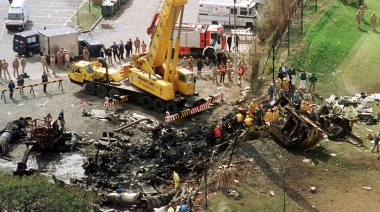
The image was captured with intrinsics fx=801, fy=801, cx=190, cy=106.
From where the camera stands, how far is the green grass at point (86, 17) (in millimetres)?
61562

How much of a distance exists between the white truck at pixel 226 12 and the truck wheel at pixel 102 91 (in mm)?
15432

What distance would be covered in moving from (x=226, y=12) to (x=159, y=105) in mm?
16926

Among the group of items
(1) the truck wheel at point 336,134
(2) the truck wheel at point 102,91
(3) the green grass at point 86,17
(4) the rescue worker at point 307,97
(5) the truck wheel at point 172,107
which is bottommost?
(1) the truck wheel at point 336,134

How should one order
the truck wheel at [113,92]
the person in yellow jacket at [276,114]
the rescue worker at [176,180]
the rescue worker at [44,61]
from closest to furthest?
the rescue worker at [176,180] → the person in yellow jacket at [276,114] → the truck wheel at [113,92] → the rescue worker at [44,61]

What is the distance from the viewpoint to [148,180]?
37844 millimetres

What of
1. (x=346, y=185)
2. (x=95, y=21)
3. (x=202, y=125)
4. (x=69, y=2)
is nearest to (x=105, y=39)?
(x=95, y=21)

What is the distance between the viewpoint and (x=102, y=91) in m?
47.9

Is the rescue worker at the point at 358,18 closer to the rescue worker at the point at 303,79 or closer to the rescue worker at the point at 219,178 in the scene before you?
the rescue worker at the point at 303,79

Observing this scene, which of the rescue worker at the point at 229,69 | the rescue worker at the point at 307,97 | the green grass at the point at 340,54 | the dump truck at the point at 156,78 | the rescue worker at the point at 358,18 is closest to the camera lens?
the rescue worker at the point at 307,97

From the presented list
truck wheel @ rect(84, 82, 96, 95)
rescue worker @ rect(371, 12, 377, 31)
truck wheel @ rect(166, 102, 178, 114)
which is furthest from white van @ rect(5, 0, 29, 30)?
rescue worker @ rect(371, 12, 377, 31)

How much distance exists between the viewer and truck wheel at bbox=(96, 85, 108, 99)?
47750 millimetres

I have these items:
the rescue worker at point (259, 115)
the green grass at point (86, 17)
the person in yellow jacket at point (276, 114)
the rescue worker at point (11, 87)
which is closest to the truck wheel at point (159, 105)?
the rescue worker at point (259, 115)

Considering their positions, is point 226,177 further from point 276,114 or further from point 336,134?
point 336,134

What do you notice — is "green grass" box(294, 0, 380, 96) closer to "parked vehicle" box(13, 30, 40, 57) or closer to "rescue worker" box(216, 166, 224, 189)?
"rescue worker" box(216, 166, 224, 189)
